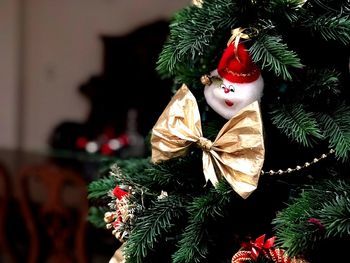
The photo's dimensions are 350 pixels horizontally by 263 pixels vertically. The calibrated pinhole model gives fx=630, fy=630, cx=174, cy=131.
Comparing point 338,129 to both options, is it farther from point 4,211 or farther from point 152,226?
point 4,211

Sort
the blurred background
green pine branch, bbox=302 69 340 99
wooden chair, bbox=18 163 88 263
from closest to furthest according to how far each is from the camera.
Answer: green pine branch, bbox=302 69 340 99, wooden chair, bbox=18 163 88 263, the blurred background

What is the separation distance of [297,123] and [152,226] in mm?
201

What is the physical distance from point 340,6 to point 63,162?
4.87 feet

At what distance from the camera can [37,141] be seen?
104 inches

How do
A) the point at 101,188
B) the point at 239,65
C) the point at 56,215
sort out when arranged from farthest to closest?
the point at 56,215 → the point at 101,188 → the point at 239,65

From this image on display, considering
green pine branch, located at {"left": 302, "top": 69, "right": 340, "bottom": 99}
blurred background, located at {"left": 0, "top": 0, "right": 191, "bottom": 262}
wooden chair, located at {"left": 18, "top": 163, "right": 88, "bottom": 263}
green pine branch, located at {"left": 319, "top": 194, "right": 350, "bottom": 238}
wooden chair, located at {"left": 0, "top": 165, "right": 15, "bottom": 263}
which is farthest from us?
blurred background, located at {"left": 0, "top": 0, "right": 191, "bottom": 262}

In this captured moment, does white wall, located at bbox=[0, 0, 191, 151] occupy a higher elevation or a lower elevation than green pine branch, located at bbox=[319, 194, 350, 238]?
lower

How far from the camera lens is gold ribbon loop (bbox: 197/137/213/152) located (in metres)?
0.71

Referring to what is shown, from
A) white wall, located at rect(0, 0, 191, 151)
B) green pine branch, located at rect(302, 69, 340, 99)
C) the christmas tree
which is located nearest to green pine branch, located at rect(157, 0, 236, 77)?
the christmas tree

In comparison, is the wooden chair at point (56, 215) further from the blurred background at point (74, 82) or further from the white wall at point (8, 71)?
the white wall at point (8, 71)

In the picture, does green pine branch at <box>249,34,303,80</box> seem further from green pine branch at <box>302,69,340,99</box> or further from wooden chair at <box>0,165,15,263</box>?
wooden chair at <box>0,165,15,263</box>

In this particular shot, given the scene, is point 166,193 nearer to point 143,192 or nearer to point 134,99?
point 143,192

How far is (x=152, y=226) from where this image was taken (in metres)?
0.72

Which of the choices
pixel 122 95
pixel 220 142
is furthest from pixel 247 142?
pixel 122 95
